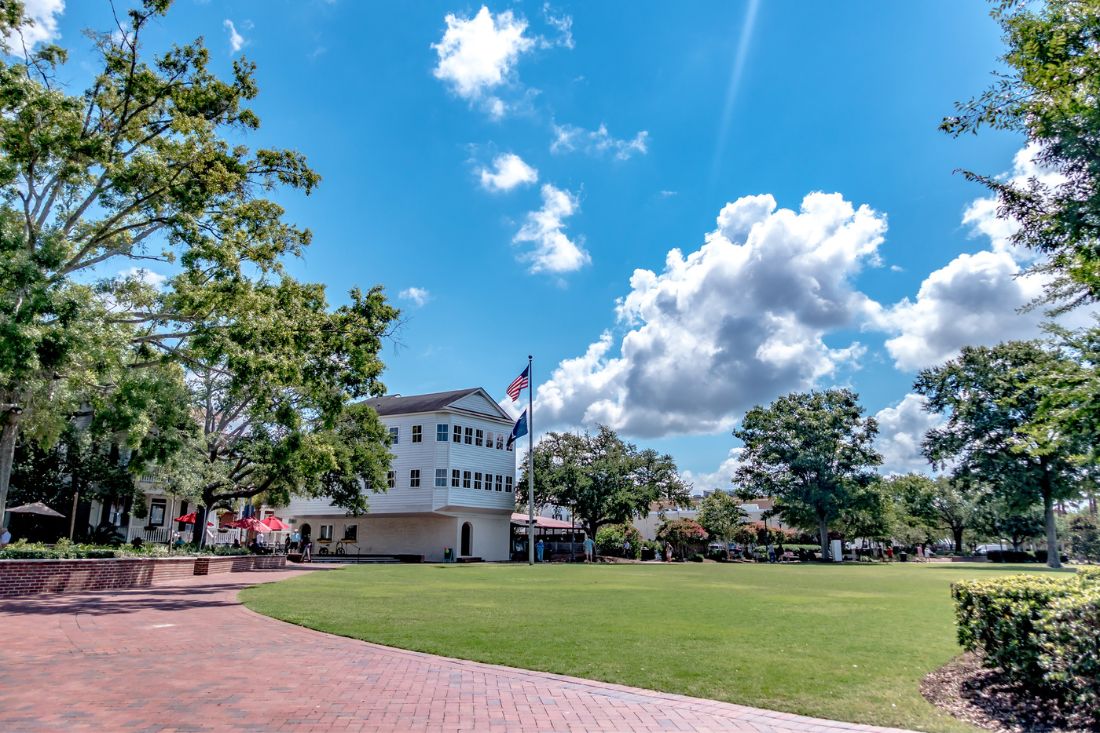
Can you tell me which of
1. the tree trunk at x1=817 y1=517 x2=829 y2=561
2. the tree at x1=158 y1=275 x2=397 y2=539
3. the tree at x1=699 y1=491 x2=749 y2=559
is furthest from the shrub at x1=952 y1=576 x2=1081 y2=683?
the tree at x1=699 y1=491 x2=749 y2=559

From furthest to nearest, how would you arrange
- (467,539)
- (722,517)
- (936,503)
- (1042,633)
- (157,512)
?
(936,503) < (722,517) < (467,539) < (157,512) < (1042,633)

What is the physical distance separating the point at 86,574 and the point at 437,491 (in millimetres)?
28228

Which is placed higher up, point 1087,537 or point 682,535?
point 1087,537

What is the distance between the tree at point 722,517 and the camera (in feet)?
183

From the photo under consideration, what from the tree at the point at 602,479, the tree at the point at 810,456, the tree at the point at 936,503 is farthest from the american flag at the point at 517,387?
the tree at the point at 936,503

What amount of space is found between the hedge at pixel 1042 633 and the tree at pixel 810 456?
45371 millimetres

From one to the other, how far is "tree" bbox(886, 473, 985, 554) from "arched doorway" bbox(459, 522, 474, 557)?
1840 inches

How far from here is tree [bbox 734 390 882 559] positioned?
50219 mm

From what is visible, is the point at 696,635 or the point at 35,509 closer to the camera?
the point at 696,635

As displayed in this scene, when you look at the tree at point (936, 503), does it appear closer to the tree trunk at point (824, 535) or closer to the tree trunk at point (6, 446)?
the tree trunk at point (824, 535)

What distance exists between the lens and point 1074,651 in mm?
5559

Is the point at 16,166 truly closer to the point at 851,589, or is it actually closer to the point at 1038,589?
the point at 1038,589

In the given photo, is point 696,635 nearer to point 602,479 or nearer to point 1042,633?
point 1042,633

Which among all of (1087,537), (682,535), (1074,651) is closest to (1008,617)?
(1074,651)
